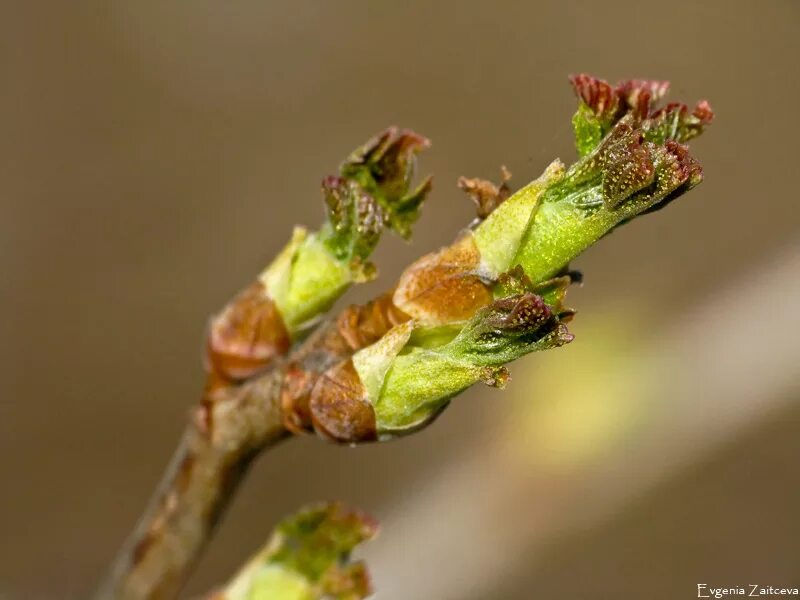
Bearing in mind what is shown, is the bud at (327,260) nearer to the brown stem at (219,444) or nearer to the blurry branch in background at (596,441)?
the brown stem at (219,444)

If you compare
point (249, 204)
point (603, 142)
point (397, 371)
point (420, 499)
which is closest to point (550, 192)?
point (603, 142)

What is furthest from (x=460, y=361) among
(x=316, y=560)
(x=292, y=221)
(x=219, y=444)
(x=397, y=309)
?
(x=292, y=221)

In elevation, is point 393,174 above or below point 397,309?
above

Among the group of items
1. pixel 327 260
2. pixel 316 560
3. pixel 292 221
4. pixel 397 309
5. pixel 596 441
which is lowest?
pixel 316 560

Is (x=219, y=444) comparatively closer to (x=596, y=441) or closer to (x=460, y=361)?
(x=460, y=361)

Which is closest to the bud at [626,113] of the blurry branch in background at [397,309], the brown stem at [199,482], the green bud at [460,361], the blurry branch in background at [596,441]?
the blurry branch in background at [397,309]

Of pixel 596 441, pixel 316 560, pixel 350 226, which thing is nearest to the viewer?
pixel 350 226

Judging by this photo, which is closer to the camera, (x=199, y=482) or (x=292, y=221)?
(x=199, y=482)

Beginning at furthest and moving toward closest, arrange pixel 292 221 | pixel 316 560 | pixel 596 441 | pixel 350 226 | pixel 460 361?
pixel 292 221, pixel 596 441, pixel 316 560, pixel 350 226, pixel 460 361
